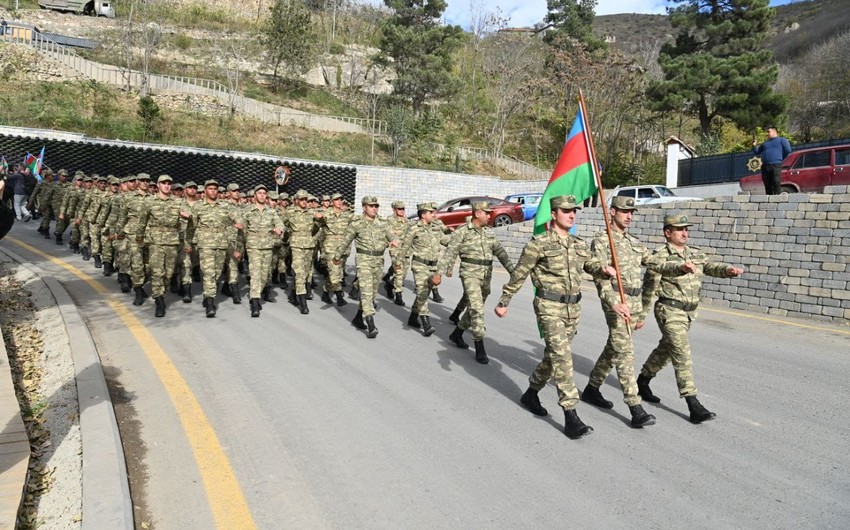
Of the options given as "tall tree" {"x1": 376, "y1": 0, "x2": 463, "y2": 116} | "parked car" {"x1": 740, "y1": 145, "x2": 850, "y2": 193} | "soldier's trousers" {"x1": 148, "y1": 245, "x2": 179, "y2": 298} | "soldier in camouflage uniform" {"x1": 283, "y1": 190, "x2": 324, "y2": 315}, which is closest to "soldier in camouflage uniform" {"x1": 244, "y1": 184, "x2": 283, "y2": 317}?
"soldier in camouflage uniform" {"x1": 283, "y1": 190, "x2": 324, "y2": 315}

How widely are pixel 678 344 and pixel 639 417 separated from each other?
0.75m

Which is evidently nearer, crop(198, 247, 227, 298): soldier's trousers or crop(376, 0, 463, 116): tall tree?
crop(198, 247, 227, 298): soldier's trousers

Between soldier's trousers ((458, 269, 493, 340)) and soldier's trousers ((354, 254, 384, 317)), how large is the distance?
1309mm

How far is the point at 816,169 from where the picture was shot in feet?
45.8

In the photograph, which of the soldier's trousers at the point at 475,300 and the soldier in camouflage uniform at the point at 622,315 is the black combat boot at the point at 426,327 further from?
the soldier in camouflage uniform at the point at 622,315

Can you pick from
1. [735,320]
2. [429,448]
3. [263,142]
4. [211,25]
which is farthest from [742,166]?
[211,25]

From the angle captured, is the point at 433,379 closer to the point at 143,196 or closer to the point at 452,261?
the point at 452,261

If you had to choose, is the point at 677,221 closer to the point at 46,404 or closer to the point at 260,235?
the point at 46,404

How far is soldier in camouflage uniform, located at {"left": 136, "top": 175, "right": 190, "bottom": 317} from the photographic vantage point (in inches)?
343

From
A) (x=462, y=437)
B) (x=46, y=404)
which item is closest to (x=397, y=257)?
(x=462, y=437)

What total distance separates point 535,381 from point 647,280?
1523 mm

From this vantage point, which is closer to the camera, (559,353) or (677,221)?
(559,353)

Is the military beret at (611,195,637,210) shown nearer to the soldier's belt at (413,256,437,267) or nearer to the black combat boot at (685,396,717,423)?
the black combat boot at (685,396,717,423)

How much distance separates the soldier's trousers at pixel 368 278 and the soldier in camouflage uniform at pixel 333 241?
1237 mm
